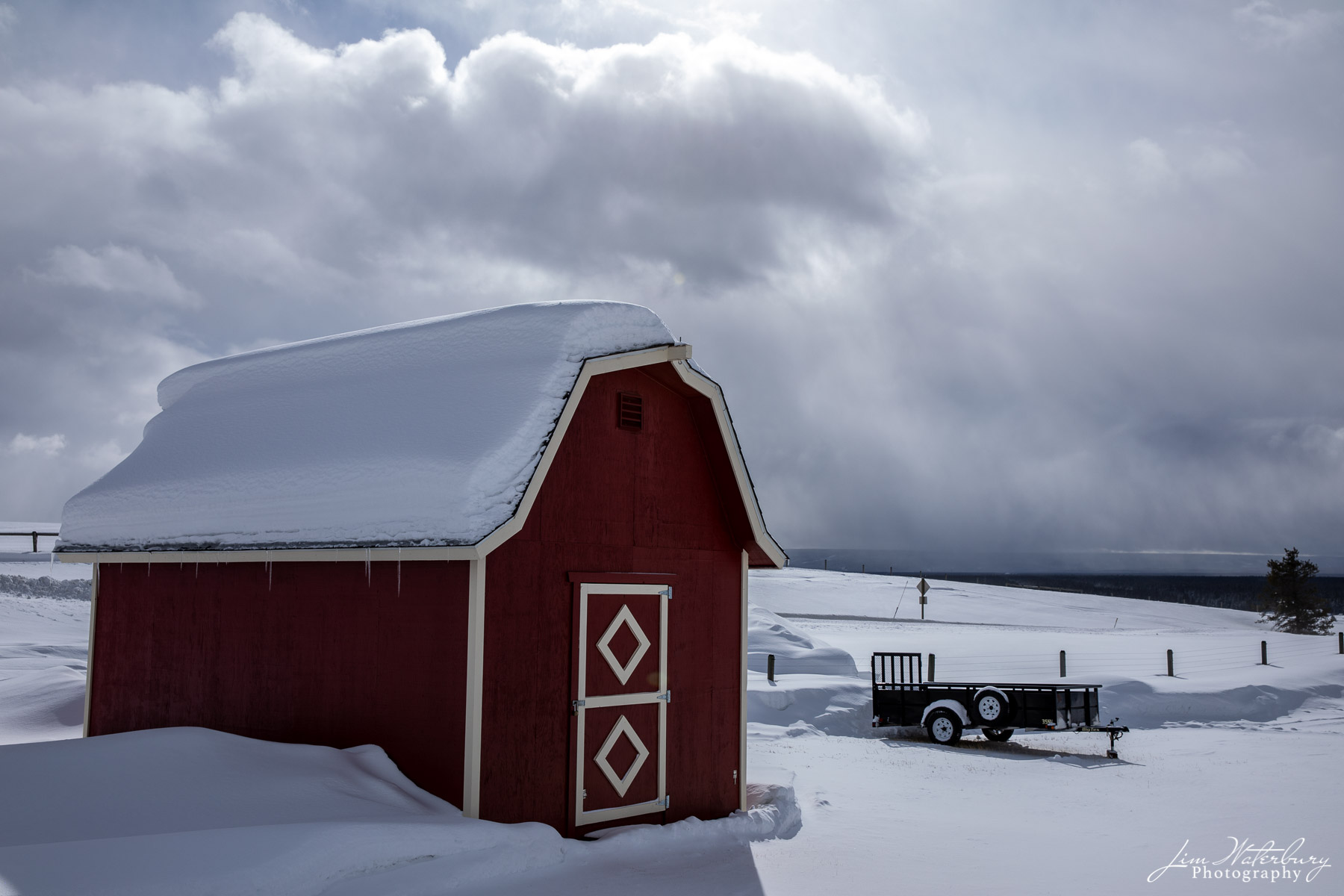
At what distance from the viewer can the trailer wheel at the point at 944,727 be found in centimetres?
1878

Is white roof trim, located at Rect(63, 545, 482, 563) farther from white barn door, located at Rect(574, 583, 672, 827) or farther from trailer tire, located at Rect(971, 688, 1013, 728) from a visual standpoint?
trailer tire, located at Rect(971, 688, 1013, 728)

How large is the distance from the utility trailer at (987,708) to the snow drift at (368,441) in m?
11.1

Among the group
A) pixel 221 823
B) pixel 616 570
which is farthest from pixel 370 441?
pixel 221 823

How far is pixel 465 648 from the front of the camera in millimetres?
8328

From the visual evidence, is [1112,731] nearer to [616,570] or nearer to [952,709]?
[952,709]

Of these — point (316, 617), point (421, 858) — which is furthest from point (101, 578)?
point (421, 858)

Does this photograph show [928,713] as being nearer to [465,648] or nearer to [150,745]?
[465,648]

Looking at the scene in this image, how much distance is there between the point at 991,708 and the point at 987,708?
8 cm

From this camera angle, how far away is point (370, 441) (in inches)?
370

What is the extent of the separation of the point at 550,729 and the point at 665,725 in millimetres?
1527

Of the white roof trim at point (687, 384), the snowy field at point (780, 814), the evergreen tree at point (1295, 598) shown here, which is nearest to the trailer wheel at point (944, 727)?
the snowy field at point (780, 814)

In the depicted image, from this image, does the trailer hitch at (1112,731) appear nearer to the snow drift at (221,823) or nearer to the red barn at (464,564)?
the red barn at (464,564)

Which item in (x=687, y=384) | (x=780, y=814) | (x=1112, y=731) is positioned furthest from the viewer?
(x=1112, y=731)

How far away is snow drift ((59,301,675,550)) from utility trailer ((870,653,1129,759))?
11.1m
